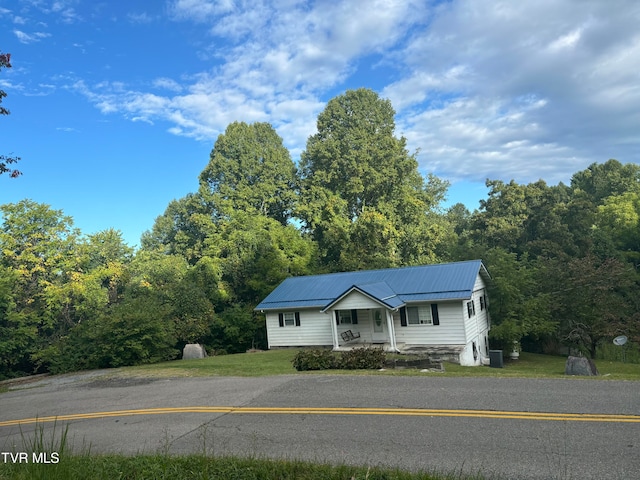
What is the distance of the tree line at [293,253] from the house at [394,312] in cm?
356

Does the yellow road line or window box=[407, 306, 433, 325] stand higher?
window box=[407, 306, 433, 325]

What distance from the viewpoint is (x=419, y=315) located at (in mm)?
21266

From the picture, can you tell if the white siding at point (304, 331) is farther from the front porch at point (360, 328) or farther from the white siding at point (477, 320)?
the white siding at point (477, 320)

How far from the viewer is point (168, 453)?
6297 millimetres

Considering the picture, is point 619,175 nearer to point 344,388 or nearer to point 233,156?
point 233,156

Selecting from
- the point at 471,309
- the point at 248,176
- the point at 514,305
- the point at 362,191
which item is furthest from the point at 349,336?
the point at 248,176

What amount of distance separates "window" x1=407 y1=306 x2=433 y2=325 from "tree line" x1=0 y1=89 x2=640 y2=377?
15.8ft

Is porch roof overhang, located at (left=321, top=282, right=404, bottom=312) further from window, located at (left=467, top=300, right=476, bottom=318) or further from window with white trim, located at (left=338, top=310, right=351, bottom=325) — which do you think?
window, located at (left=467, top=300, right=476, bottom=318)

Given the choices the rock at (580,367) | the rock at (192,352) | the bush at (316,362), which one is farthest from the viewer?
the rock at (192,352)

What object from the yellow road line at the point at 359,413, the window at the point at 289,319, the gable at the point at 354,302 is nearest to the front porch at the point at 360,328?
the gable at the point at 354,302

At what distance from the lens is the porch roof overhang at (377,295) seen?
20.1 m

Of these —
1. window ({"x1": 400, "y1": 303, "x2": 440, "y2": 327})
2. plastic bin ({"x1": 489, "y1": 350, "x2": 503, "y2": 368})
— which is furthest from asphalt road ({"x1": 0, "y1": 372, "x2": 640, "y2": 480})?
window ({"x1": 400, "y1": 303, "x2": 440, "y2": 327})

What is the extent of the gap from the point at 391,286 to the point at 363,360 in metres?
9.34

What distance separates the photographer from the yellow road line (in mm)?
6895
